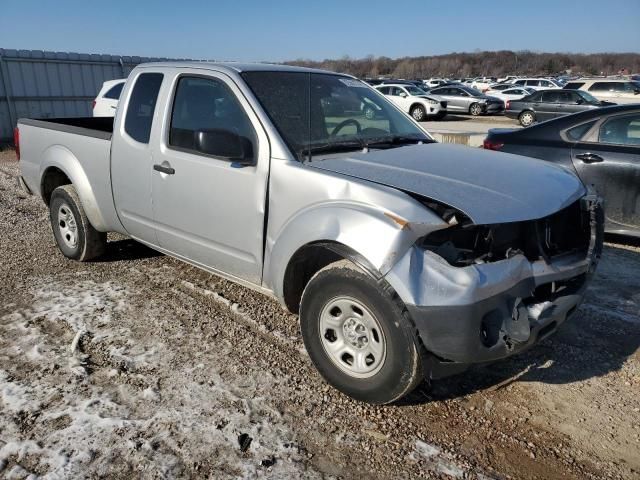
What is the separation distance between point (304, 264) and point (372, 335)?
2.23ft

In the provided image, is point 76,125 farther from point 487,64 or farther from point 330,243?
point 487,64

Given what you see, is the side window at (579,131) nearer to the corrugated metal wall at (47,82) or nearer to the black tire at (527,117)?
the corrugated metal wall at (47,82)

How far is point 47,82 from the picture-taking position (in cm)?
1567

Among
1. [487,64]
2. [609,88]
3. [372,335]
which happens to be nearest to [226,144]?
[372,335]

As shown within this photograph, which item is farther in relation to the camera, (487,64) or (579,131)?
Answer: (487,64)

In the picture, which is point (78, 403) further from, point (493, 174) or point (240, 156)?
point (493, 174)

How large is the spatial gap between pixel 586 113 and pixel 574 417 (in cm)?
399

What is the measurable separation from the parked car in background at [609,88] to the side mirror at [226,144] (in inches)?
890

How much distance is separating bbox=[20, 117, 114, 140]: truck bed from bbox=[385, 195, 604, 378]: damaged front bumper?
3105mm

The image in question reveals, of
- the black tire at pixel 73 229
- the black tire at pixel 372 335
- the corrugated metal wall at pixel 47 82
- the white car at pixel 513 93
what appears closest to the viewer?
the black tire at pixel 372 335

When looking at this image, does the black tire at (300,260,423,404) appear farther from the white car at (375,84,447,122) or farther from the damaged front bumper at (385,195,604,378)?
the white car at (375,84,447,122)

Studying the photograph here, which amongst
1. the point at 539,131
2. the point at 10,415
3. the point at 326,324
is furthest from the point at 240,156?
the point at 539,131

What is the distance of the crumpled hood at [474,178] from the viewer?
8.95ft

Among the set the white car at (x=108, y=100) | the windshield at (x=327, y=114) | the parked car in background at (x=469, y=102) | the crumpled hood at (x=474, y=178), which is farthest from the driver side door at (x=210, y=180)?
the parked car in background at (x=469, y=102)
